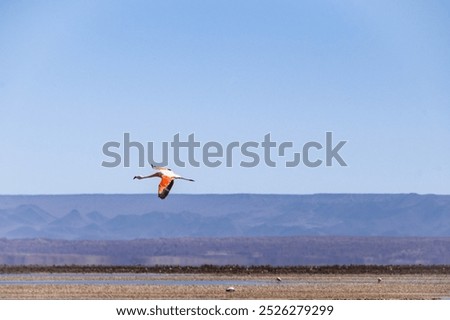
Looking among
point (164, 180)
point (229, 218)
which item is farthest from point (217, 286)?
point (229, 218)

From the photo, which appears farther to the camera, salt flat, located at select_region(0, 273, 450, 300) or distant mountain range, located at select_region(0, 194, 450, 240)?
distant mountain range, located at select_region(0, 194, 450, 240)

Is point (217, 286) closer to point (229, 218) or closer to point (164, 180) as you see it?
point (164, 180)

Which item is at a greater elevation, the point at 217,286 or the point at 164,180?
the point at 164,180

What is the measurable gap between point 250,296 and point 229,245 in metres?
85.5

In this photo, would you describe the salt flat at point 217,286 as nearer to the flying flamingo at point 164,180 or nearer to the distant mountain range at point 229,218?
the flying flamingo at point 164,180

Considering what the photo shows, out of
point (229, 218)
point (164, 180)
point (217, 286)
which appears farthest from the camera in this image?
point (229, 218)

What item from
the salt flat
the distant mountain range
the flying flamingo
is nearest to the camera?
the flying flamingo

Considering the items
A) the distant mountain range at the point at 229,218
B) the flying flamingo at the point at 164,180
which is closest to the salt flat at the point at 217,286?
the flying flamingo at the point at 164,180

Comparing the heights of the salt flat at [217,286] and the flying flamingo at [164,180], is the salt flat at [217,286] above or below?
below

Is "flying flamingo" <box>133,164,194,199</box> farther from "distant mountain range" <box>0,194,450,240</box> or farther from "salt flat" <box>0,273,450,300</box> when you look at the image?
"distant mountain range" <box>0,194,450,240</box>

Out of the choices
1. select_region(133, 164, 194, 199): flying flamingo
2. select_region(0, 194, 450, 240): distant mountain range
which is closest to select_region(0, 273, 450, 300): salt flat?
select_region(133, 164, 194, 199): flying flamingo

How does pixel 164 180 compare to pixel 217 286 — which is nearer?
pixel 164 180

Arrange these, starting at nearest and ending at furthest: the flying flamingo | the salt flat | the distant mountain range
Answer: the flying flamingo
the salt flat
the distant mountain range
